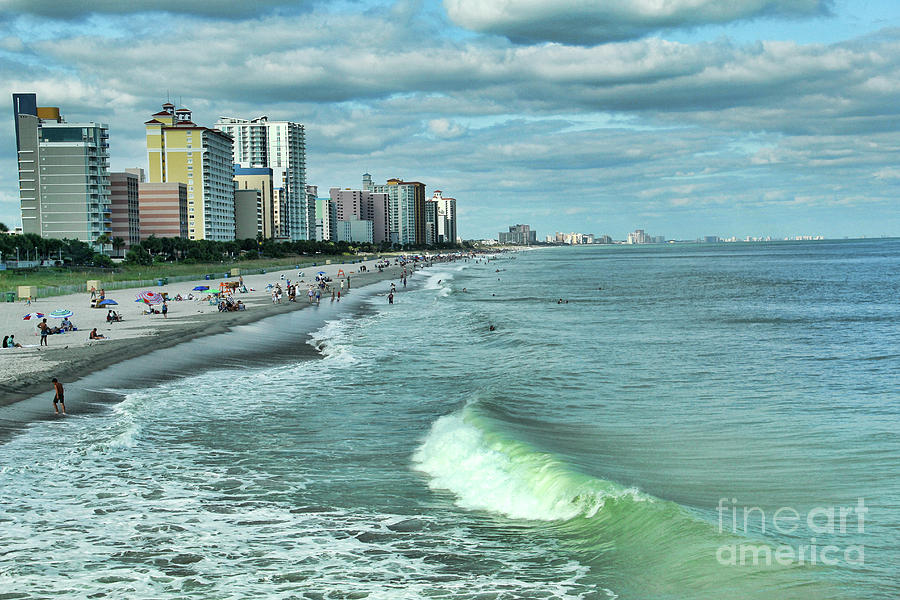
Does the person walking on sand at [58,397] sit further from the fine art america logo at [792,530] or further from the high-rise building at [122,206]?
the high-rise building at [122,206]

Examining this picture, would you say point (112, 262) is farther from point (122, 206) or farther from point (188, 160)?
point (188, 160)

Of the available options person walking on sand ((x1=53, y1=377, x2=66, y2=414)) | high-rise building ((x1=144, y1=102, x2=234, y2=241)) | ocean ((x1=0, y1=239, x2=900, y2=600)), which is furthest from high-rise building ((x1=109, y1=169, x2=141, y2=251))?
person walking on sand ((x1=53, y1=377, x2=66, y2=414))

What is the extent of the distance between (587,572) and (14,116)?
218217mm

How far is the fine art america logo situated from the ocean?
48 millimetres

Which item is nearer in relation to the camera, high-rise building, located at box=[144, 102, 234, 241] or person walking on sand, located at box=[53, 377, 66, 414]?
person walking on sand, located at box=[53, 377, 66, 414]

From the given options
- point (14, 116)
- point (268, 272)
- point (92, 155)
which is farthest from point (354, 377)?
point (14, 116)

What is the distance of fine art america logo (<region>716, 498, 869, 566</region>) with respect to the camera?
11.1m

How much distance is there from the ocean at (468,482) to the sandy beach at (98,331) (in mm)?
2253

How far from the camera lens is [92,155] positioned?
143 m

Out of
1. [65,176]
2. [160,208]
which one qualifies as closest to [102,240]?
[65,176]

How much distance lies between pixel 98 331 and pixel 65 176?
120m

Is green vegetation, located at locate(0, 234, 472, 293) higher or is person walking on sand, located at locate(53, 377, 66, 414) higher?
green vegetation, located at locate(0, 234, 472, 293)

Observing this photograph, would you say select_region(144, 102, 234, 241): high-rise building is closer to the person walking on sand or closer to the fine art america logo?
the person walking on sand

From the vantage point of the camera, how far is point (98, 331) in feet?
132
